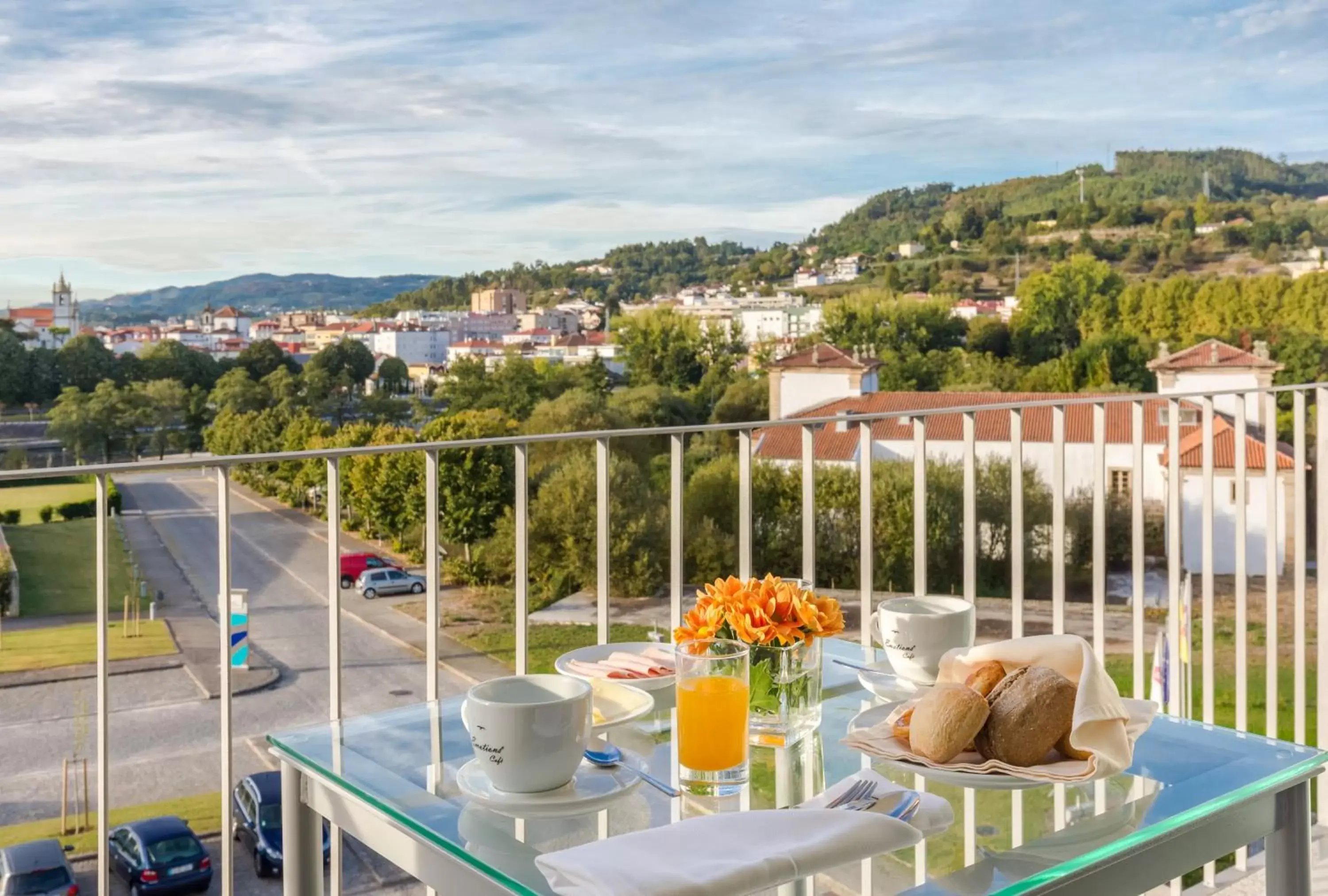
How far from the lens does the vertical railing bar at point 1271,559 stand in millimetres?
2174

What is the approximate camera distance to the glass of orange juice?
2.80 ft

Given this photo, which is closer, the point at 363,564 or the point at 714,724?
the point at 714,724

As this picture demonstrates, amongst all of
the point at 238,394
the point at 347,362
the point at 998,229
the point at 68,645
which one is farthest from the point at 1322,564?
the point at 998,229

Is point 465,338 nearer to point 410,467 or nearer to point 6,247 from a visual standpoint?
point 410,467

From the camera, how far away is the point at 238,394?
22.7 metres

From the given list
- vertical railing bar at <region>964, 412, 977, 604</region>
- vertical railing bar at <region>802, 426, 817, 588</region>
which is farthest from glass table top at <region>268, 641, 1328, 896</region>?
vertical railing bar at <region>964, 412, 977, 604</region>

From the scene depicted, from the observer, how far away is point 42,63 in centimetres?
2827

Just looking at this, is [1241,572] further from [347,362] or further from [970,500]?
[347,362]

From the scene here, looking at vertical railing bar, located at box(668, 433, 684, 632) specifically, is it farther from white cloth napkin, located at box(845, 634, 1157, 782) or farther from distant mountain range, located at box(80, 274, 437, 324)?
distant mountain range, located at box(80, 274, 437, 324)

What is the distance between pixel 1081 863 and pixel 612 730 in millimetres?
397

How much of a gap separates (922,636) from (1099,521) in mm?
1159

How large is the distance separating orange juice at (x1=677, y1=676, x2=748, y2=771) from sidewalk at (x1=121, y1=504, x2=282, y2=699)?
18355mm

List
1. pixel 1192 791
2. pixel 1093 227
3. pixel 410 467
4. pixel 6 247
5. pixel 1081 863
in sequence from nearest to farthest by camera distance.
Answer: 1. pixel 1081 863
2. pixel 1192 791
3. pixel 410 467
4. pixel 1093 227
5. pixel 6 247

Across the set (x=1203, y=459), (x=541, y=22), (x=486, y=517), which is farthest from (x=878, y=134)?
(x=1203, y=459)
